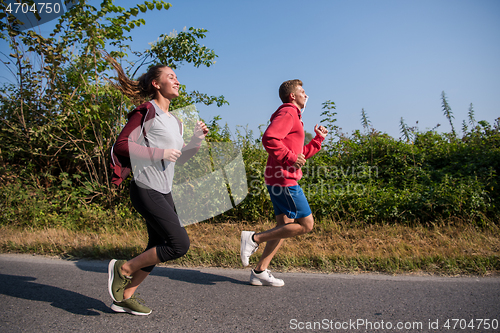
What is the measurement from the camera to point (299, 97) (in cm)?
333

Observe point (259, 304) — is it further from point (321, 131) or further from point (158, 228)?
point (321, 131)

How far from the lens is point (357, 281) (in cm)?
331

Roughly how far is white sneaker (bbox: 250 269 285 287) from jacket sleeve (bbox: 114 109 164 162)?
1657 mm

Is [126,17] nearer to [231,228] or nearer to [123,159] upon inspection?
[231,228]

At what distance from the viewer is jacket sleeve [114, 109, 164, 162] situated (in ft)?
8.08

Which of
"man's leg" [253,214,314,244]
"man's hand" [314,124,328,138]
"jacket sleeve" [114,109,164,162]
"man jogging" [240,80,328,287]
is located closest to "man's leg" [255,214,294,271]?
"man jogging" [240,80,328,287]

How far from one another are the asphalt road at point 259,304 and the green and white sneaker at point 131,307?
0.18 feet

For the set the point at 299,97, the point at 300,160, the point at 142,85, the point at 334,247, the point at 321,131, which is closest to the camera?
the point at 142,85

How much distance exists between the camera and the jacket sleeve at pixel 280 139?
9.93 feet

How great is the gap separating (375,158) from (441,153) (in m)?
1.30

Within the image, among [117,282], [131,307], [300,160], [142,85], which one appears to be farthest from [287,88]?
[131,307]

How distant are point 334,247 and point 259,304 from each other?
5.48ft

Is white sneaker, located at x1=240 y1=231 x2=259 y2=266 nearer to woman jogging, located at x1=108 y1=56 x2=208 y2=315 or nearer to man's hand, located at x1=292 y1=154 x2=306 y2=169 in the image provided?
woman jogging, located at x1=108 y1=56 x2=208 y2=315

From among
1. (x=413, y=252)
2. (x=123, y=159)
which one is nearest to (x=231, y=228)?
(x=413, y=252)
